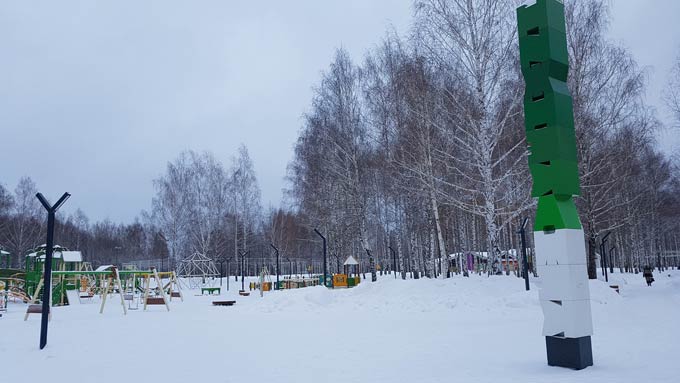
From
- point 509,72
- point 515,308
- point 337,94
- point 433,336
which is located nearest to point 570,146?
point 433,336

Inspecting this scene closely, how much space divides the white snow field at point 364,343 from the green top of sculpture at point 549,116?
6.10 ft

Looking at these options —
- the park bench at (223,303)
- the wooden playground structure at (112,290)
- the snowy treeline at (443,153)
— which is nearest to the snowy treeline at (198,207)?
the snowy treeline at (443,153)

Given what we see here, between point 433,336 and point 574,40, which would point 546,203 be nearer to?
point 433,336

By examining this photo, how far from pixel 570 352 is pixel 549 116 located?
2752 millimetres

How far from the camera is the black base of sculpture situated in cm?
530

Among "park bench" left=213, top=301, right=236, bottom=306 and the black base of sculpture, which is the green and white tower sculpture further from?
"park bench" left=213, top=301, right=236, bottom=306

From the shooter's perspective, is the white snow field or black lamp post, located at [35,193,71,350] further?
black lamp post, located at [35,193,71,350]

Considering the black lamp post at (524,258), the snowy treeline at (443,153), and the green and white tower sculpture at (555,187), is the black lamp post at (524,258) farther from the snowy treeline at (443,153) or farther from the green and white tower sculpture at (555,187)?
the green and white tower sculpture at (555,187)

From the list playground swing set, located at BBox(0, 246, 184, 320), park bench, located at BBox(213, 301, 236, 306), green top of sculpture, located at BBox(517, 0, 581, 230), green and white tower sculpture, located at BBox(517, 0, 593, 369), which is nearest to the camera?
green and white tower sculpture, located at BBox(517, 0, 593, 369)

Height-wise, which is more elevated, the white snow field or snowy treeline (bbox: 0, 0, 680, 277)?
snowy treeline (bbox: 0, 0, 680, 277)

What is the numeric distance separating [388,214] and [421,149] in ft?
46.1

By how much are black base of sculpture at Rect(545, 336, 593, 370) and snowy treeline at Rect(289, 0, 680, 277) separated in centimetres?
938

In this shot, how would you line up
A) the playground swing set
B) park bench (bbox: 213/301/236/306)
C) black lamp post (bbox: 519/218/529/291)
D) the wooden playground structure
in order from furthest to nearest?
park bench (bbox: 213/301/236/306), the playground swing set, the wooden playground structure, black lamp post (bbox: 519/218/529/291)

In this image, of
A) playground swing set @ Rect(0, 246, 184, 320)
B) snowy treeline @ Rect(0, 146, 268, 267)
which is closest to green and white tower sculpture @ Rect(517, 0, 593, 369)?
Result: playground swing set @ Rect(0, 246, 184, 320)
